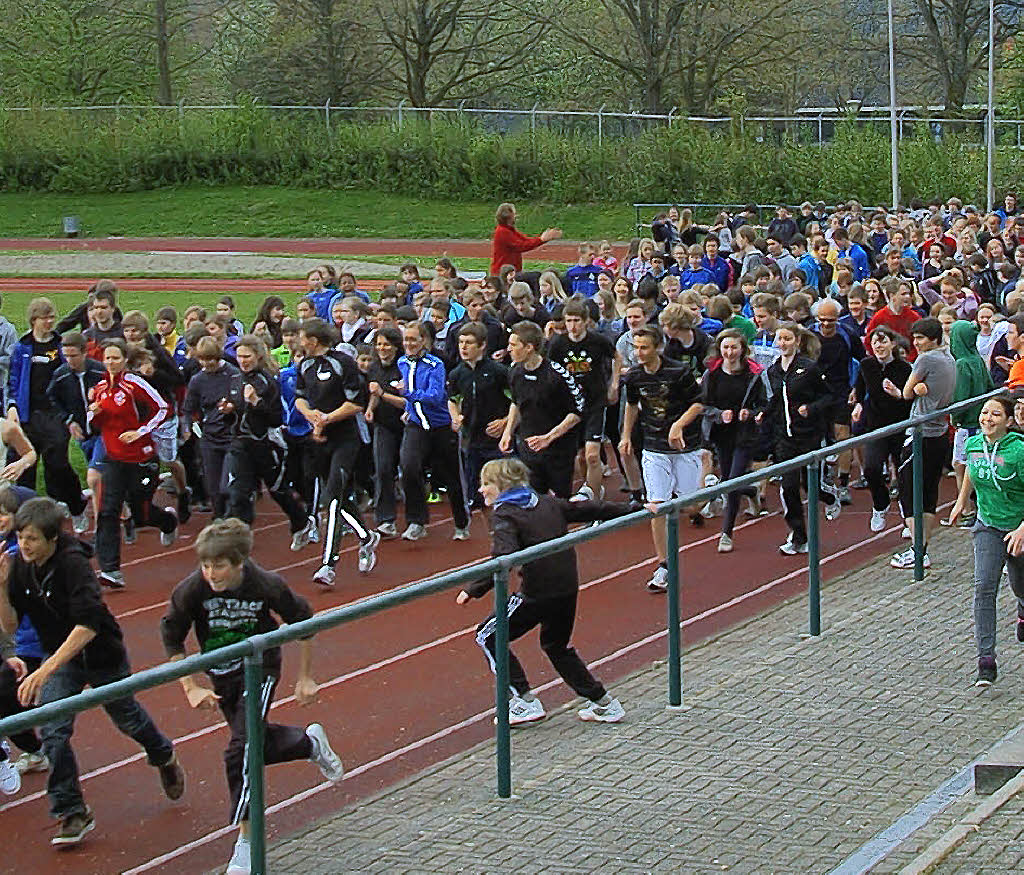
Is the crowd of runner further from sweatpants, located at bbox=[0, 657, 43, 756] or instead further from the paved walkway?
sweatpants, located at bbox=[0, 657, 43, 756]

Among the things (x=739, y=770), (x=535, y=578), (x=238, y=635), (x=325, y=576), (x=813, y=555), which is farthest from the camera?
(x=325, y=576)

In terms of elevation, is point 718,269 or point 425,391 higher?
point 718,269

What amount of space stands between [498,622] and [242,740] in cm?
170

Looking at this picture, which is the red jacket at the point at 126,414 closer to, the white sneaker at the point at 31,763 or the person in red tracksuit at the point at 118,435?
the person in red tracksuit at the point at 118,435

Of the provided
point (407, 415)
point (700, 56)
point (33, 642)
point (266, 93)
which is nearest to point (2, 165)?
point (266, 93)

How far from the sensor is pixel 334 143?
5634 centimetres

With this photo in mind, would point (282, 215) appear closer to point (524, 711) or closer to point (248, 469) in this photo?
point (248, 469)

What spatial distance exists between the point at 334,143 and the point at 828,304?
42545mm

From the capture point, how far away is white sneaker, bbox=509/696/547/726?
9578mm

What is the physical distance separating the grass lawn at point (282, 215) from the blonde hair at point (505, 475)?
128ft

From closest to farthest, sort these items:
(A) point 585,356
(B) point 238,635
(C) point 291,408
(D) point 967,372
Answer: (B) point 238,635
(D) point 967,372
(A) point 585,356
(C) point 291,408

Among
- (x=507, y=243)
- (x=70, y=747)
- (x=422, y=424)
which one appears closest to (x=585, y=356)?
(x=422, y=424)

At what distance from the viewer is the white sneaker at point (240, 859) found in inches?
294

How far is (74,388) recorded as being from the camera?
49.5 ft
